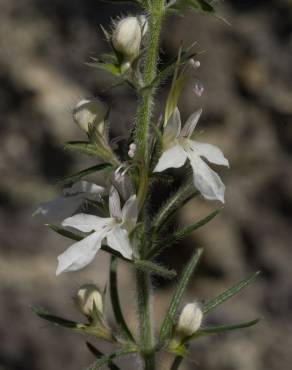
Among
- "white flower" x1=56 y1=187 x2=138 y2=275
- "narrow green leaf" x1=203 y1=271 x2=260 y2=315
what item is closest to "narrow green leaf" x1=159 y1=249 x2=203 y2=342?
"narrow green leaf" x1=203 y1=271 x2=260 y2=315

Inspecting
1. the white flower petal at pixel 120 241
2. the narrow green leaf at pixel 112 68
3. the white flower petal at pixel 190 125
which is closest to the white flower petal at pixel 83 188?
the white flower petal at pixel 120 241

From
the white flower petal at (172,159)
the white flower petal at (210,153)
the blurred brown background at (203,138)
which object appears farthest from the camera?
the blurred brown background at (203,138)

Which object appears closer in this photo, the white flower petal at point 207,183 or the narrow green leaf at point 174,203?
the white flower petal at point 207,183

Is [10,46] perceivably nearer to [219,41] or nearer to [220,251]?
[219,41]

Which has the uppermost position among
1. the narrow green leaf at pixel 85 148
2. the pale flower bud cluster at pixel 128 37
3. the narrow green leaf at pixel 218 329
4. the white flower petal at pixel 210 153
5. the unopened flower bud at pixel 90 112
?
the pale flower bud cluster at pixel 128 37

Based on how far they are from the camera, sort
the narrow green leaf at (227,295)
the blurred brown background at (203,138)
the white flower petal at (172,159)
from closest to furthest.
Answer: the white flower petal at (172,159) → the narrow green leaf at (227,295) → the blurred brown background at (203,138)

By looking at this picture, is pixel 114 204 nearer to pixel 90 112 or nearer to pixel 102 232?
pixel 102 232

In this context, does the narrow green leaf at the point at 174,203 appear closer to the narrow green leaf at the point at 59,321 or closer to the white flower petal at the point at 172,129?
the white flower petal at the point at 172,129
